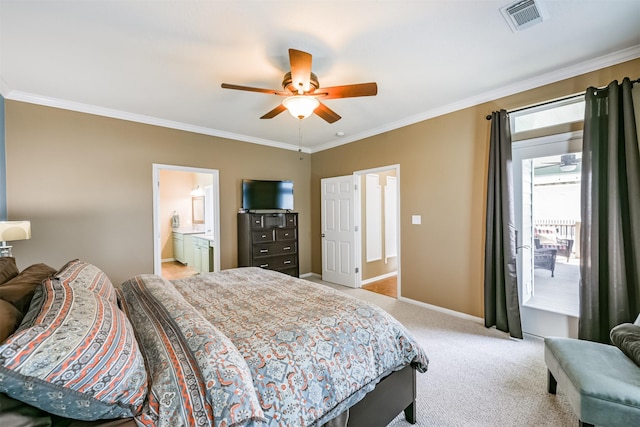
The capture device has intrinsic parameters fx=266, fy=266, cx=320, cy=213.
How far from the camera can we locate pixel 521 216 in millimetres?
2949

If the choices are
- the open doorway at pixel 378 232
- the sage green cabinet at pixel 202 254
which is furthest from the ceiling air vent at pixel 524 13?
the sage green cabinet at pixel 202 254

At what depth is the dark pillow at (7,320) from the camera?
93 centimetres

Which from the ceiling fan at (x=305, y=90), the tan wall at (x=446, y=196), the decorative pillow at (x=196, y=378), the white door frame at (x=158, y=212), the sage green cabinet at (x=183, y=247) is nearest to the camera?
the decorative pillow at (x=196, y=378)

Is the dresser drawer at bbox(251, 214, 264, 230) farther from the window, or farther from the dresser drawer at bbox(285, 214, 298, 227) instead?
the window

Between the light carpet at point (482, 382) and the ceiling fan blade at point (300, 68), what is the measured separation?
2612 mm

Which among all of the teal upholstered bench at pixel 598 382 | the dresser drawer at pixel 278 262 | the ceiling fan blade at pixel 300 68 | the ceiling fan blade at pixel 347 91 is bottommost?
the teal upholstered bench at pixel 598 382

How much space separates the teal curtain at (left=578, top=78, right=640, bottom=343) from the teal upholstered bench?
0.79 meters

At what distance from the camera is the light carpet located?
1788 mm

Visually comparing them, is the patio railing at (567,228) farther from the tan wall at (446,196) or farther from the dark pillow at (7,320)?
the dark pillow at (7,320)

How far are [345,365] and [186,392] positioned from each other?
2.47ft

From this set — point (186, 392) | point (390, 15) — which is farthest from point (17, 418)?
point (390, 15)

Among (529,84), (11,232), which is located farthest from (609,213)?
(11,232)

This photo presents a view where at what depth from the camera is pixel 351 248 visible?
4.86 meters

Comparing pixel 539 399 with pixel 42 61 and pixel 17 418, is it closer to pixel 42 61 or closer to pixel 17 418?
pixel 17 418
